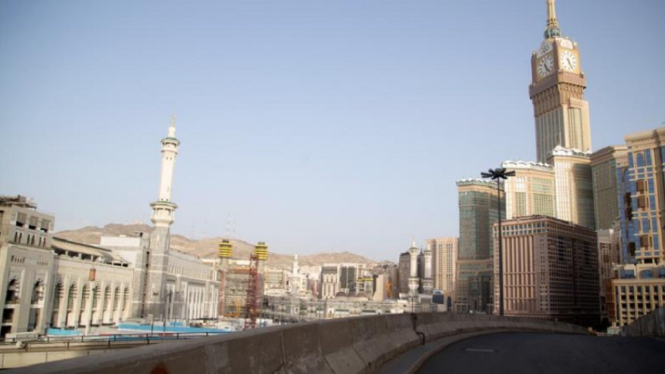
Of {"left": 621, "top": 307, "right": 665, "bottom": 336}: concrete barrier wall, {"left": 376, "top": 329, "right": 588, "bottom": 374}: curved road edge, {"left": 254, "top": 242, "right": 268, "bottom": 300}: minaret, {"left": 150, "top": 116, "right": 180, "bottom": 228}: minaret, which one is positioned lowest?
{"left": 376, "top": 329, "right": 588, "bottom": 374}: curved road edge

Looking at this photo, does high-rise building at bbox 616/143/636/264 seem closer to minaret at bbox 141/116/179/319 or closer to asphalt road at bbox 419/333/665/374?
minaret at bbox 141/116/179/319

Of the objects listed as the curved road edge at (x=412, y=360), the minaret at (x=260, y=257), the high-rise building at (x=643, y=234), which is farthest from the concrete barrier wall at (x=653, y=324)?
the minaret at (x=260, y=257)

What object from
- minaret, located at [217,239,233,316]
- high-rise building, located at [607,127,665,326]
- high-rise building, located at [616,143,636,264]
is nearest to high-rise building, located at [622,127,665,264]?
high-rise building, located at [607,127,665,326]

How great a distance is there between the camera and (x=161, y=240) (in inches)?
3925

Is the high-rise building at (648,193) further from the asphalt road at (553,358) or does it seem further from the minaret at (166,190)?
the asphalt road at (553,358)

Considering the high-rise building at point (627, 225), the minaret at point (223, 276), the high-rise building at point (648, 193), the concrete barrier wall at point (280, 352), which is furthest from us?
the minaret at point (223, 276)

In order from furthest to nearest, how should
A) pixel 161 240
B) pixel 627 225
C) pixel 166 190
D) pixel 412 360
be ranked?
pixel 627 225
pixel 161 240
pixel 166 190
pixel 412 360

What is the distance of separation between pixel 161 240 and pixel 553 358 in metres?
95.1

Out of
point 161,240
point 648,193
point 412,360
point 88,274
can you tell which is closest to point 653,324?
point 412,360

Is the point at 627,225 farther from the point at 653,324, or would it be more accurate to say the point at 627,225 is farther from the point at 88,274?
the point at 653,324

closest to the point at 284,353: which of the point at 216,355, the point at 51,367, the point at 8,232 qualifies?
the point at 216,355

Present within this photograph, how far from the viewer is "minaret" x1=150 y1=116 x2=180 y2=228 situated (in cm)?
9794

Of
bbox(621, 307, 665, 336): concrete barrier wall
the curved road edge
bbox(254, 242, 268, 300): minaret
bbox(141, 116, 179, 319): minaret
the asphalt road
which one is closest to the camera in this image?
the curved road edge

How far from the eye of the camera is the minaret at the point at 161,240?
97.9 m
